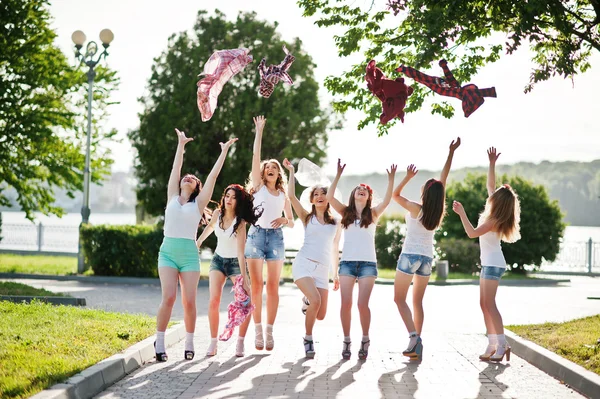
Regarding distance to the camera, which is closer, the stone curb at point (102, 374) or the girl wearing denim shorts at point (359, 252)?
the stone curb at point (102, 374)

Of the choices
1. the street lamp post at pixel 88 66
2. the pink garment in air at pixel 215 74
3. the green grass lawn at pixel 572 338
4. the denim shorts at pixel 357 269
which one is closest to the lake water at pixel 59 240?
the street lamp post at pixel 88 66

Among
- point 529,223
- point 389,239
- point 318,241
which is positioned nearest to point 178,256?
point 318,241

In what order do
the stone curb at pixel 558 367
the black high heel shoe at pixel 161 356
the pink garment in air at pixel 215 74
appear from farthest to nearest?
1. the pink garment in air at pixel 215 74
2. the black high heel shoe at pixel 161 356
3. the stone curb at pixel 558 367

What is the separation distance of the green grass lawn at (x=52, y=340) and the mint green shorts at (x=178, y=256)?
1070 millimetres

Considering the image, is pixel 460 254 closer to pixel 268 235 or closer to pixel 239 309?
pixel 268 235

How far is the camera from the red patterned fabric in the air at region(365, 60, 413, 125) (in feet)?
33.4

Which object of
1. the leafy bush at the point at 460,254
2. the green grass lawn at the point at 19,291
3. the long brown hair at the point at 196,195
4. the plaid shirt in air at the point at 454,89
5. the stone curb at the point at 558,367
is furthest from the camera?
the leafy bush at the point at 460,254

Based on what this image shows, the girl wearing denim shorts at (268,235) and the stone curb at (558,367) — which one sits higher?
the girl wearing denim shorts at (268,235)

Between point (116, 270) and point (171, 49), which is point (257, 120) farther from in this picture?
point (171, 49)

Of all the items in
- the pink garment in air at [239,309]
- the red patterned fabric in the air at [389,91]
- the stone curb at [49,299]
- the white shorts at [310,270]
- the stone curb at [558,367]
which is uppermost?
the red patterned fabric in the air at [389,91]

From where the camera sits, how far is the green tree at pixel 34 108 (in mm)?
25000

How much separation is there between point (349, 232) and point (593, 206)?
34.6 meters

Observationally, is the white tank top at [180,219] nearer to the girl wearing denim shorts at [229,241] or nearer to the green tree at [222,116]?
the girl wearing denim shorts at [229,241]

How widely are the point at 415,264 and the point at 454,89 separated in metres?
2.48
